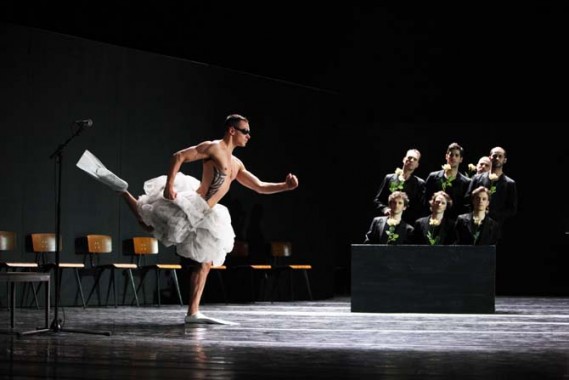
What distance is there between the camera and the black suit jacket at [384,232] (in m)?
9.53

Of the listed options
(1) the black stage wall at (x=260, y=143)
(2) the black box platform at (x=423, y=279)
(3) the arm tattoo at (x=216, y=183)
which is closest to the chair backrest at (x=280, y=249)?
(1) the black stage wall at (x=260, y=143)

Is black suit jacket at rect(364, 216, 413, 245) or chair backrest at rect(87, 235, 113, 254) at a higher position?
black suit jacket at rect(364, 216, 413, 245)

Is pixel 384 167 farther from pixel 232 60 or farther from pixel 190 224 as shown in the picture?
pixel 190 224

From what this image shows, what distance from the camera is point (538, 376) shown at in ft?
13.5

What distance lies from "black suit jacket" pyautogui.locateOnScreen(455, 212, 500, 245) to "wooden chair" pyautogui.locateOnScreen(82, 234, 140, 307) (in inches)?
141

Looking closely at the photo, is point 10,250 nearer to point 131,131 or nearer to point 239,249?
point 131,131

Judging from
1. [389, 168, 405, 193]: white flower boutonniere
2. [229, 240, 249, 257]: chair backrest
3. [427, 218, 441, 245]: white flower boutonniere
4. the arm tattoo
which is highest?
[389, 168, 405, 193]: white flower boutonniere

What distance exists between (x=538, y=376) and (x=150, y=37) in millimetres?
8568

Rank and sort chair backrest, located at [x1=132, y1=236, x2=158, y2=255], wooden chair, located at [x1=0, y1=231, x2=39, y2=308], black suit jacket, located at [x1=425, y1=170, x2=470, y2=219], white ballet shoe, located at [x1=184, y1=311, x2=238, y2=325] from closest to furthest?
1. white ballet shoe, located at [x1=184, y1=311, x2=238, y2=325]
2. wooden chair, located at [x1=0, y1=231, x2=39, y2=308]
3. black suit jacket, located at [x1=425, y1=170, x2=470, y2=219]
4. chair backrest, located at [x1=132, y1=236, x2=158, y2=255]

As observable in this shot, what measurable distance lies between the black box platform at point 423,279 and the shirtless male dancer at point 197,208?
181 cm

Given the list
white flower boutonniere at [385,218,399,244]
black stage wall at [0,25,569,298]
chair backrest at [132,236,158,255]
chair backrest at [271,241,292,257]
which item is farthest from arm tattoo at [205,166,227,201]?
chair backrest at [271,241,292,257]

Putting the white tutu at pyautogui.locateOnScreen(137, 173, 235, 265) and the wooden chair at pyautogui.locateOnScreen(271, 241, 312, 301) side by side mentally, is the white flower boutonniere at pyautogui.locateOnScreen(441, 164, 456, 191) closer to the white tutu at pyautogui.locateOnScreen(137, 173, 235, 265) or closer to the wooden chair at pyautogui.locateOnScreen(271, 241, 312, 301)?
the wooden chair at pyautogui.locateOnScreen(271, 241, 312, 301)

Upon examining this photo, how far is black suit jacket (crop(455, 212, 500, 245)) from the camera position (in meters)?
9.20

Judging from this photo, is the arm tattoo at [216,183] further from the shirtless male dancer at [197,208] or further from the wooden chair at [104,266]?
the wooden chair at [104,266]
